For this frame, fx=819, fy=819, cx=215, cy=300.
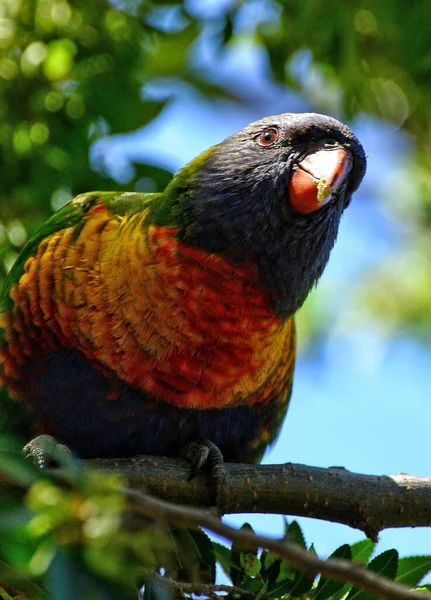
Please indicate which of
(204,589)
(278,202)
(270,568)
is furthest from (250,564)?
(278,202)

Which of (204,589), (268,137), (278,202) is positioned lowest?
(204,589)

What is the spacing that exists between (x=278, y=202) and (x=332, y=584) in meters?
1.61

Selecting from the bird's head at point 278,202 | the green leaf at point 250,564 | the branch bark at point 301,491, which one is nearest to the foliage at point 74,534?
the green leaf at point 250,564

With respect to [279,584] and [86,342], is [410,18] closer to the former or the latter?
[86,342]

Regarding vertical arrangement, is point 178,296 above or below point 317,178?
below

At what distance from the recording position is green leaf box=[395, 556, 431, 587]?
3068 mm

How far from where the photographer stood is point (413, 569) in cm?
309

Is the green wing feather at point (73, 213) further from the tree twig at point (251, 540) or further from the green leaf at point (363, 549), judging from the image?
the tree twig at point (251, 540)

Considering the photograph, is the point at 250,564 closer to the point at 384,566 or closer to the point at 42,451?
the point at 384,566

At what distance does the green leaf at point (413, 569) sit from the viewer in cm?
307

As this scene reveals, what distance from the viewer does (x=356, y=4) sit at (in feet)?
14.0

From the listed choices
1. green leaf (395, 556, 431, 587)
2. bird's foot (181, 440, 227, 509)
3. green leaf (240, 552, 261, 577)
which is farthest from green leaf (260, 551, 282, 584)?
green leaf (395, 556, 431, 587)

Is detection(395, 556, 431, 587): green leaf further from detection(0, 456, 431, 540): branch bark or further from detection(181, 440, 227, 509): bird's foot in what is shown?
detection(181, 440, 227, 509): bird's foot

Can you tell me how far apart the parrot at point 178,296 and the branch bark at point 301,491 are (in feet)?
0.98
